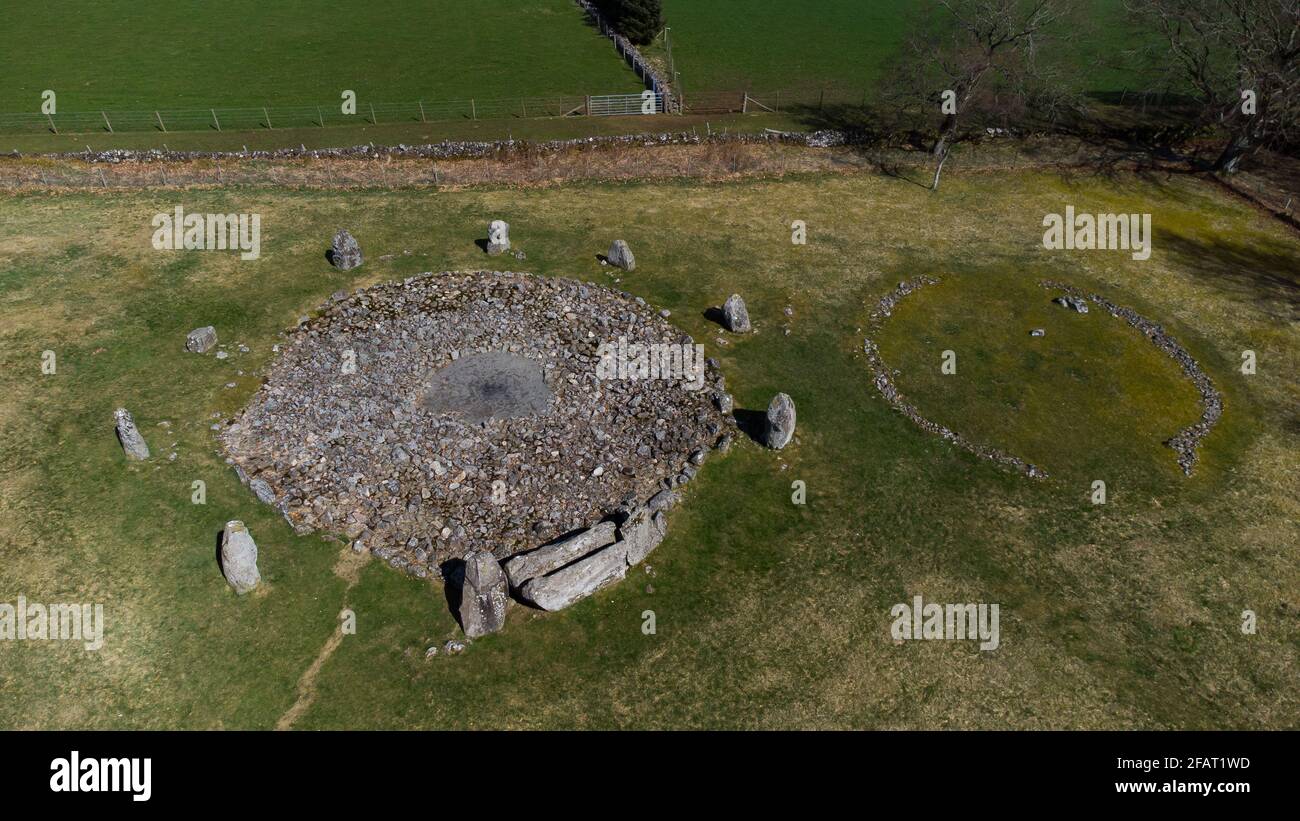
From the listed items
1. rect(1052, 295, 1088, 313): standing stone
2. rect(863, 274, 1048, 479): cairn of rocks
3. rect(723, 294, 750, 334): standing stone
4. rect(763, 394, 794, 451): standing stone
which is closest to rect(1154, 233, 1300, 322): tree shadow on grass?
rect(1052, 295, 1088, 313): standing stone

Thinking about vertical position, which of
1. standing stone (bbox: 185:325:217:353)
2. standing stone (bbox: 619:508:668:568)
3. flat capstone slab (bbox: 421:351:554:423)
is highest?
standing stone (bbox: 185:325:217:353)

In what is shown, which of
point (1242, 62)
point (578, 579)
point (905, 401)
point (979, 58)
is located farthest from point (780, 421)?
point (1242, 62)

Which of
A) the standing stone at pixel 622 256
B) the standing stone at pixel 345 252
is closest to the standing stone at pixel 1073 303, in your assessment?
the standing stone at pixel 622 256

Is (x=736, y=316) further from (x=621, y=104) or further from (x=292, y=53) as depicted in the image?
(x=292, y=53)

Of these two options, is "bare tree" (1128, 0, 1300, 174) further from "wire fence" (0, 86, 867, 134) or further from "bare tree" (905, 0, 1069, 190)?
"wire fence" (0, 86, 867, 134)

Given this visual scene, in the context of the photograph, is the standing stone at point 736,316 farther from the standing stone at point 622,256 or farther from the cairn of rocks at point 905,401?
the standing stone at point 622,256
